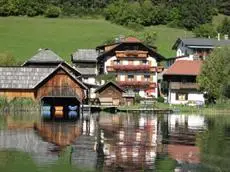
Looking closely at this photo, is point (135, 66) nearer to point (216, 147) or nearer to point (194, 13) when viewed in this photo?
point (194, 13)

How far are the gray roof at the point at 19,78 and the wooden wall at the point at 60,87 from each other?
1003 millimetres

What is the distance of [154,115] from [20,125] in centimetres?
2371

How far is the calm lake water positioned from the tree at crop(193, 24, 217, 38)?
8244 cm

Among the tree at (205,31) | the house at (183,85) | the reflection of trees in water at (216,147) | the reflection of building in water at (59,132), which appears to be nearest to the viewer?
the reflection of trees in water at (216,147)

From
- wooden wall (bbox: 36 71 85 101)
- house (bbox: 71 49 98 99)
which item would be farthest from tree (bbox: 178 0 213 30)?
wooden wall (bbox: 36 71 85 101)

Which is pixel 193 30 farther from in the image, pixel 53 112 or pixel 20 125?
pixel 20 125

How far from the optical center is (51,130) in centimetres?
5212

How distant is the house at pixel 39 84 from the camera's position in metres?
78.7

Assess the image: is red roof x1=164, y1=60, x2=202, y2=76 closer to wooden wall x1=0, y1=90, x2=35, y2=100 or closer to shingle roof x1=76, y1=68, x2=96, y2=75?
shingle roof x1=76, y1=68, x2=96, y2=75

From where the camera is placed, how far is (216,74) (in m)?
85.9

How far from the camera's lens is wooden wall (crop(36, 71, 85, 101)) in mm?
79000

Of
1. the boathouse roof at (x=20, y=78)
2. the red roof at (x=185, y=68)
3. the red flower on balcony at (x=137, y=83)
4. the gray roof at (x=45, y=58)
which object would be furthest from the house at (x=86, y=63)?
the boathouse roof at (x=20, y=78)

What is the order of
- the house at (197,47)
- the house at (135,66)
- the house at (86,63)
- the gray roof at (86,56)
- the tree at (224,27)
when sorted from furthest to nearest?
1. the tree at (224,27)
2. the house at (197,47)
3. the gray roof at (86,56)
4. the house at (86,63)
5. the house at (135,66)

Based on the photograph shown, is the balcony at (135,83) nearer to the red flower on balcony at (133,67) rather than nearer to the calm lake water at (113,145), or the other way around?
the red flower on balcony at (133,67)
